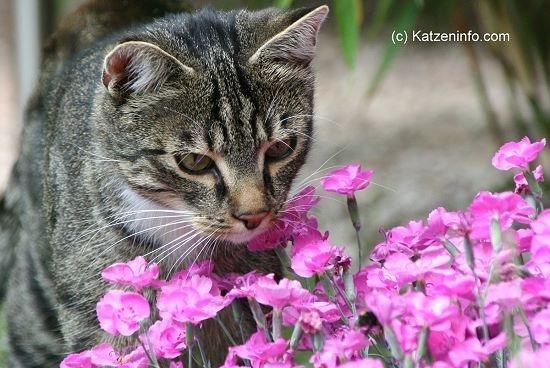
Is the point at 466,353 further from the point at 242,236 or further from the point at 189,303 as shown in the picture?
the point at 242,236

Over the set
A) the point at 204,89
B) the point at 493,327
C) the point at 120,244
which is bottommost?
the point at 493,327

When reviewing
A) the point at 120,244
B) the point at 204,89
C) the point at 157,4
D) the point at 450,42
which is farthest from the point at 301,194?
the point at 450,42

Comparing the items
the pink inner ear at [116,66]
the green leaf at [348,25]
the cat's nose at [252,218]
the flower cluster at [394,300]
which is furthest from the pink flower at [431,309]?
the green leaf at [348,25]

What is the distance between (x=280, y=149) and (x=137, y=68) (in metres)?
0.34

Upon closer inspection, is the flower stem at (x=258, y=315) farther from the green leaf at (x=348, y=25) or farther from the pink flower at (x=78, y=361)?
the green leaf at (x=348, y=25)

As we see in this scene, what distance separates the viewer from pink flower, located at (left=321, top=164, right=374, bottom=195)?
1.58 m

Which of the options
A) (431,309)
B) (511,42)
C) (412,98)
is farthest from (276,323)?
(412,98)

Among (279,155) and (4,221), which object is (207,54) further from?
(4,221)

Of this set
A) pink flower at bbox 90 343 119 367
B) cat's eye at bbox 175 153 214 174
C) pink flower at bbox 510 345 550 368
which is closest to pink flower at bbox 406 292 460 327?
pink flower at bbox 510 345 550 368

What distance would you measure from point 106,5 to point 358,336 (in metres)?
1.96

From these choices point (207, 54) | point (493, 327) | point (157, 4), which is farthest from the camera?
point (157, 4)

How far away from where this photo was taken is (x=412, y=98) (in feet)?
17.5

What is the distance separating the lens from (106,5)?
2914mm

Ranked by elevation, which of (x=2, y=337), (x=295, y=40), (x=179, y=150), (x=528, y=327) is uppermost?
(x=295, y=40)
